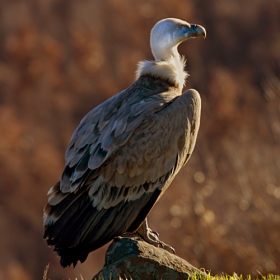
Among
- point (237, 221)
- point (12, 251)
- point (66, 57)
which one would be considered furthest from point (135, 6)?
point (237, 221)

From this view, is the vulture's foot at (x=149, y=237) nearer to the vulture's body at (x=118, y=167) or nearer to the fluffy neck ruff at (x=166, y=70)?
the vulture's body at (x=118, y=167)

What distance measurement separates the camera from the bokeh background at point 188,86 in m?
15.7

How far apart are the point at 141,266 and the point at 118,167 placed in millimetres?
1094

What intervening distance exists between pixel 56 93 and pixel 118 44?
289 cm

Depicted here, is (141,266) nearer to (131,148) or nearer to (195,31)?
(131,148)

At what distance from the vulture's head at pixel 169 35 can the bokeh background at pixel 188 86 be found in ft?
19.9

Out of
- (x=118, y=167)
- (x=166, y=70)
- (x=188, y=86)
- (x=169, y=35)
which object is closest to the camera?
(x=118, y=167)

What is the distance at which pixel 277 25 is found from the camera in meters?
26.3

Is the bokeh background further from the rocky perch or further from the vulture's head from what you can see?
the rocky perch

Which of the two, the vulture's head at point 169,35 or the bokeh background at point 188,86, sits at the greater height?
the vulture's head at point 169,35

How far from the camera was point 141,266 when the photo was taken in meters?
7.67

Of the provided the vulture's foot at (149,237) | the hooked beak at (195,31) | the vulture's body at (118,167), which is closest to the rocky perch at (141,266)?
the vulture's body at (118,167)

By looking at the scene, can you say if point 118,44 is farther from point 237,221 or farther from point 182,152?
point 182,152

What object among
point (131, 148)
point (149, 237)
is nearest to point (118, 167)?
point (131, 148)
